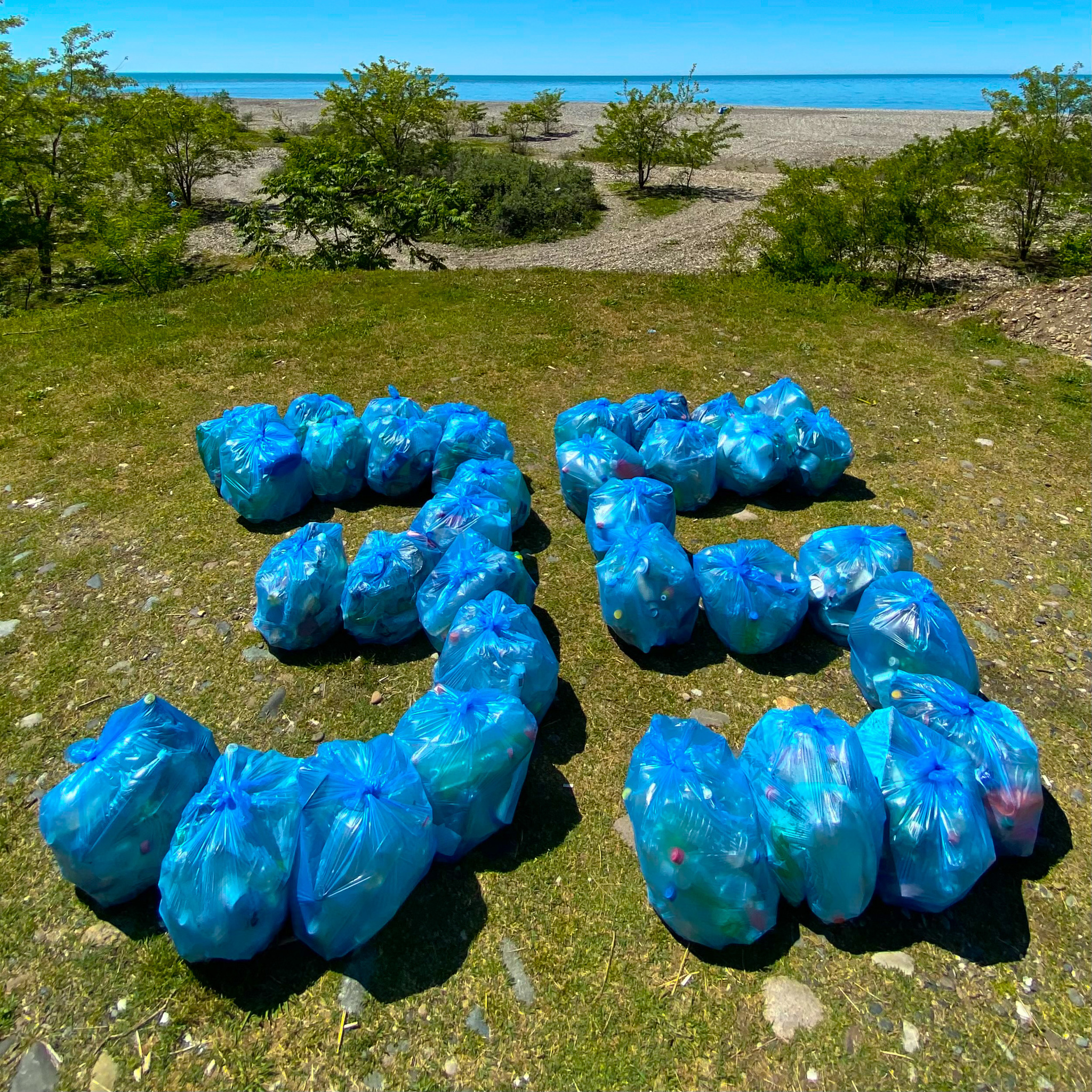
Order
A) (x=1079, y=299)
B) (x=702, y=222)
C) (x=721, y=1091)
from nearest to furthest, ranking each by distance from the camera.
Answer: (x=721, y=1091) → (x=1079, y=299) → (x=702, y=222)

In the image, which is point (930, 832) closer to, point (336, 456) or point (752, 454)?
point (752, 454)

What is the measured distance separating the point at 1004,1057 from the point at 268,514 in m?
5.12

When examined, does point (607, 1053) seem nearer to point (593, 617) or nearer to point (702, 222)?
point (593, 617)

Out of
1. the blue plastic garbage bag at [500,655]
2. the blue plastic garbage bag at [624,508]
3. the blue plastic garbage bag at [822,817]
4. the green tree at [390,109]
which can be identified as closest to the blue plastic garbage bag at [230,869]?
the blue plastic garbage bag at [500,655]

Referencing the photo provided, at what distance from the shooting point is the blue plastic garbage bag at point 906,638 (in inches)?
148

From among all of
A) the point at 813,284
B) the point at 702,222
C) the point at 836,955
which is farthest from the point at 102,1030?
the point at 702,222

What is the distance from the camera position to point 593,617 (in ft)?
15.4

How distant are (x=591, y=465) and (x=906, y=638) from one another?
242 centimetres

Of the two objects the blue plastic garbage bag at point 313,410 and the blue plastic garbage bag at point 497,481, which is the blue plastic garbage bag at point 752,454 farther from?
the blue plastic garbage bag at point 313,410

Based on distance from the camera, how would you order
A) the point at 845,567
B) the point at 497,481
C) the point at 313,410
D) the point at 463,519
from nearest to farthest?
the point at 845,567, the point at 463,519, the point at 497,481, the point at 313,410

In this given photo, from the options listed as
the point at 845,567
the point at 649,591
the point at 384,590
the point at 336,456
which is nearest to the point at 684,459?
the point at 845,567

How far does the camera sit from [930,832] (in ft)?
9.33

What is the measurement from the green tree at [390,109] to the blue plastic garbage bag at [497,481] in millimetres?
17120

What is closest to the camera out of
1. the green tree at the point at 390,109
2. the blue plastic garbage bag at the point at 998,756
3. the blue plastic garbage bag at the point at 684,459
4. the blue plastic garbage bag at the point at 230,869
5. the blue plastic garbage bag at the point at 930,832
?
the blue plastic garbage bag at the point at 230,869
